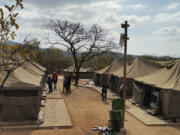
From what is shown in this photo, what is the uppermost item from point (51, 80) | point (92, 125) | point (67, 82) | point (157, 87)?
point (157, 87)

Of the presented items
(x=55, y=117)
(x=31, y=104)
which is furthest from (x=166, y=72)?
(x=31, y=104)

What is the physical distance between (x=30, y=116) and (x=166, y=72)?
28.4ft

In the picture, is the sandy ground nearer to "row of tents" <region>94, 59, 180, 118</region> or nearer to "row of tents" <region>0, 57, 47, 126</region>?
"row of tents" <region>0, 57, 47, 126</region>

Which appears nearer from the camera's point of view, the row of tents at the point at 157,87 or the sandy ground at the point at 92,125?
the sandy ground at the point at 92,125

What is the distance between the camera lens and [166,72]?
12234 millimetres

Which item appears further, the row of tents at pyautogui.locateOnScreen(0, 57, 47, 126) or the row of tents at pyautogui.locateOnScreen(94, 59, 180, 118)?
the row of tents at pyautogui.locateOnScreen(94, 59, 180, 118)

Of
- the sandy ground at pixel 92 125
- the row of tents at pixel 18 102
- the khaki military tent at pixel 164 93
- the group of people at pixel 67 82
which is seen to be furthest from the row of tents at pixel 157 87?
the row of tents at pixel 18 102

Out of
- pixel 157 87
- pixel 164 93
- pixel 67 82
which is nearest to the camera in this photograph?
pixel 164 93

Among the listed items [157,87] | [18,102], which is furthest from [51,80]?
[157,87]

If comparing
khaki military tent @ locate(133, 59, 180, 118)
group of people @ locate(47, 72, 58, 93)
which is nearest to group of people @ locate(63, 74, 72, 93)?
group of people @ locate(47, 72, 58, 93)

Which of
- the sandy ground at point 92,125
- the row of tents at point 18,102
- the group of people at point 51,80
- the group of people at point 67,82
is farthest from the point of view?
the group of people at point 51,80

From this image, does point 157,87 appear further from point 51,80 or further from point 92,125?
point 51,80

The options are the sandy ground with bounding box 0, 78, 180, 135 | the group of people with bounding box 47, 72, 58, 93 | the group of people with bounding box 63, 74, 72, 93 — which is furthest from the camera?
the group of people with bounding box 47, 72, 58, 93

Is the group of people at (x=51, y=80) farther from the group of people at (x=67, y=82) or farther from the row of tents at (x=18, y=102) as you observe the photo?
the row of tents at (x=18, y=102)
